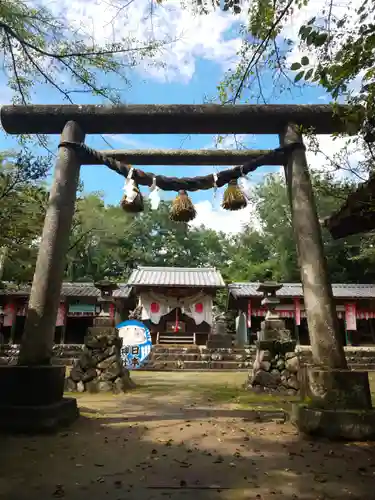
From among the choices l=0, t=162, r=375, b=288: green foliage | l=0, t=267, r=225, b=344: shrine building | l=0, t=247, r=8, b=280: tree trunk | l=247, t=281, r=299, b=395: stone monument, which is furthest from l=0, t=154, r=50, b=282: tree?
l=0, t=267, r=225, b=344: shrine building

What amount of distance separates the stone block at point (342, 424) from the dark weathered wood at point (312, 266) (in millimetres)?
550

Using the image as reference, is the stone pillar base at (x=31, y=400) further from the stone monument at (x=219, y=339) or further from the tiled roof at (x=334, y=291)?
the tiled roof at (x=334, y=291)

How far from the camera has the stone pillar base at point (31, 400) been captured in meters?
3.98

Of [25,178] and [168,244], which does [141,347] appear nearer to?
[25,178]

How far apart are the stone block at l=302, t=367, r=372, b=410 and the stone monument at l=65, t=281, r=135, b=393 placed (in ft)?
16.6

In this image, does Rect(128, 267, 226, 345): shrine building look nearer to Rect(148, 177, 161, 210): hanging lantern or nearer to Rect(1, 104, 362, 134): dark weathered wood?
Rect(148, 177, 161, 210): hanging lantern

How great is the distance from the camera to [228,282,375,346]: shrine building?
2078 centimetres

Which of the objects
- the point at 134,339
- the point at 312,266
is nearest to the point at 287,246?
the point at 134,339

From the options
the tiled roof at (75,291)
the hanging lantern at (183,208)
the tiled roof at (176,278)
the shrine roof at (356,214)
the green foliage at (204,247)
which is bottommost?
the shrine roof at (356,214)

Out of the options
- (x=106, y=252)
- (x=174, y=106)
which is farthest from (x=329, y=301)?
(x=106, y=252)

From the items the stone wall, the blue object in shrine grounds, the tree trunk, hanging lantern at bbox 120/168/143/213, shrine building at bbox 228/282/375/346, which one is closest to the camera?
hanging lantern at bbox 120/168/143/213

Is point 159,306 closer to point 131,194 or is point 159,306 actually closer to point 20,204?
point 20,204

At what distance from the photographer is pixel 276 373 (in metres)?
8.20

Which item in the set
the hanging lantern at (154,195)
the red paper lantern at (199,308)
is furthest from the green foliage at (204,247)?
the hanging lantern at (154,195)
